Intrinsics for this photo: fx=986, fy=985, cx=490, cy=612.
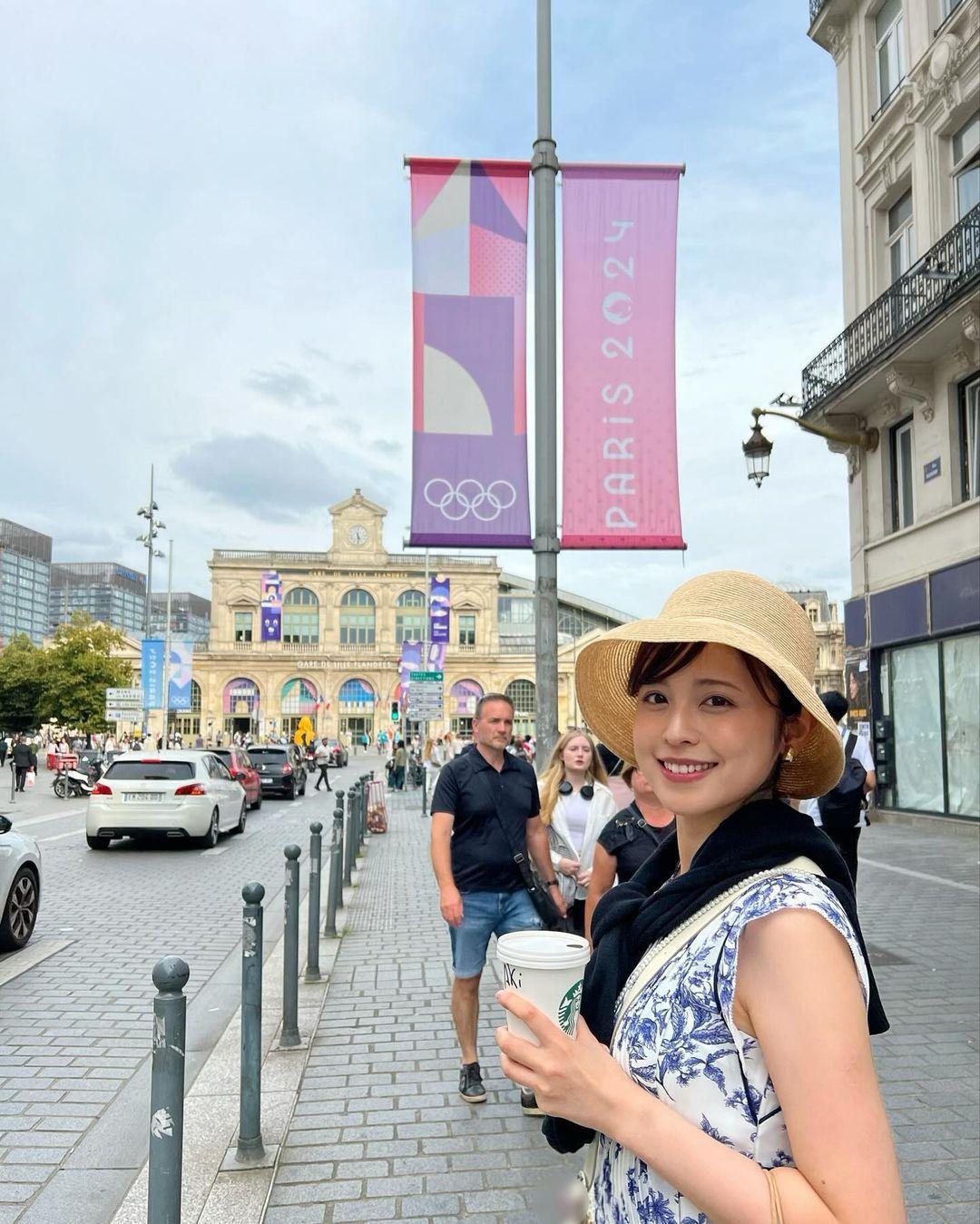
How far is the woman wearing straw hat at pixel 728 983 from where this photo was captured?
3.83 ft

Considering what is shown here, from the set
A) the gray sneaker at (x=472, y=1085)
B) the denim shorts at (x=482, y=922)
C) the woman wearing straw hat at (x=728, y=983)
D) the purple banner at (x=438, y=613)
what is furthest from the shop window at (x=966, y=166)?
the purple banner at (x=438, y=613)

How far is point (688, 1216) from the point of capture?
1.36 meters

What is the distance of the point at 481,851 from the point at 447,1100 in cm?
118

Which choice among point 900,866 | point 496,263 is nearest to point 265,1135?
point 496,263

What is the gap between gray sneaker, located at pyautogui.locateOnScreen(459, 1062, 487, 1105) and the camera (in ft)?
15.5

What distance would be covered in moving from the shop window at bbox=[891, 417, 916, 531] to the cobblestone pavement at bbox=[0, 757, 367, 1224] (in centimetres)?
1219

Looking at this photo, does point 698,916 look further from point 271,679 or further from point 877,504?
point 271,679

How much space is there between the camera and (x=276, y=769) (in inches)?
1116

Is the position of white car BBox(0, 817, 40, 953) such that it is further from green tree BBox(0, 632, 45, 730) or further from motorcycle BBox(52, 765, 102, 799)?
green tree BBox(0, 632, 45, 730)

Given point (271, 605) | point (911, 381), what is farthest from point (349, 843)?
point (271, 605)

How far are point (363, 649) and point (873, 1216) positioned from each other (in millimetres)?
96135

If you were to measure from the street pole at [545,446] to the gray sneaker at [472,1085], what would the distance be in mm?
3427

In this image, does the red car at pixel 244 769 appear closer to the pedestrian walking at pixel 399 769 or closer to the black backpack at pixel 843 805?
the pedestrian walking at pixel 399 769

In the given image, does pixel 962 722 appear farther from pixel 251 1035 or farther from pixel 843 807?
pixel 251 1035
